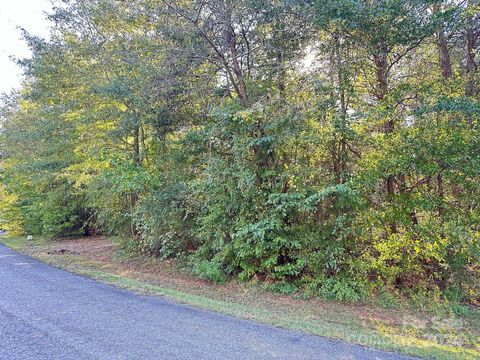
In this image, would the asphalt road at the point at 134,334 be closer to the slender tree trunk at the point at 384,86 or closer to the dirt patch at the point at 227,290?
the dirt patch at the point at 227,290

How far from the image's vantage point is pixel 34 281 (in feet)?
20.4

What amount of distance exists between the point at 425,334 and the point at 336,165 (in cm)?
353

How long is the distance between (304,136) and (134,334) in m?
4.34

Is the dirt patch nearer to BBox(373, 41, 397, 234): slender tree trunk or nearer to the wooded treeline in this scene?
the wooded treeline

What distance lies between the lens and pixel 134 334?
11.6 ft

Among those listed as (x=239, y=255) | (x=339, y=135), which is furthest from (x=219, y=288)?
(x=339, y=135)

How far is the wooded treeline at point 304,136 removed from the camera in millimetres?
5344

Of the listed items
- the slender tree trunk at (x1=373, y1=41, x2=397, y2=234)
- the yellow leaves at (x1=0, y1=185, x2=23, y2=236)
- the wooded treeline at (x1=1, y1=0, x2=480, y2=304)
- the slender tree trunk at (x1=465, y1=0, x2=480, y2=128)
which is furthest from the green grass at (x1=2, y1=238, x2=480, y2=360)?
the yellow leaves at (x1=0, y1=185, x2=23, y2=236)

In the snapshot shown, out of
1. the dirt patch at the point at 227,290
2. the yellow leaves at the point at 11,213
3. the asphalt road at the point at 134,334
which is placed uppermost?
the yellow leaves at the point at 11,213

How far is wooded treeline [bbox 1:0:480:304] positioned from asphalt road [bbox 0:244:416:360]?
248cm

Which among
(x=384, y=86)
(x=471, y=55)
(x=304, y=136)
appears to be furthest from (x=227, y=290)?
(x=471, y=55)

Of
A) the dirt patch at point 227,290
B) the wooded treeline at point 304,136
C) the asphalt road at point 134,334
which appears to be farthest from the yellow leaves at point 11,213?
the asphalt road at point 134,334

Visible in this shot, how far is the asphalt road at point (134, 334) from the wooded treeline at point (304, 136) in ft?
8.14

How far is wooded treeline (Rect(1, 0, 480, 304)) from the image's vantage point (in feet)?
17.5
